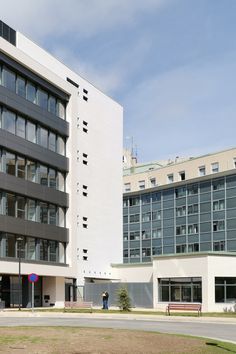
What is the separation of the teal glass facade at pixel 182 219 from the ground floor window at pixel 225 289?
20.2 m

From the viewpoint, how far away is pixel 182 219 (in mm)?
80188

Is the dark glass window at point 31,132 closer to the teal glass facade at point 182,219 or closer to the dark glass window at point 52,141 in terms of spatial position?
the dark glass window at point 52,141

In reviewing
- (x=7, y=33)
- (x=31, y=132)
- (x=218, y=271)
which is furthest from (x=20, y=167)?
(x=218, y=271)

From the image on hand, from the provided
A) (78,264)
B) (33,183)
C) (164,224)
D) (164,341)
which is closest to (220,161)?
(164,224)

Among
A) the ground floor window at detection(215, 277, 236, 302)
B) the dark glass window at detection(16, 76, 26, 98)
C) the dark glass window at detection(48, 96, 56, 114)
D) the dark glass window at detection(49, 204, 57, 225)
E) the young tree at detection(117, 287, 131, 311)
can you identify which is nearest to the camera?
the young tree at detection(117, 287, 131, 311)

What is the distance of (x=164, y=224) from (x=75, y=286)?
2309 cm

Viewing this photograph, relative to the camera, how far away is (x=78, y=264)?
208 feet

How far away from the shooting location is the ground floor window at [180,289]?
170ft

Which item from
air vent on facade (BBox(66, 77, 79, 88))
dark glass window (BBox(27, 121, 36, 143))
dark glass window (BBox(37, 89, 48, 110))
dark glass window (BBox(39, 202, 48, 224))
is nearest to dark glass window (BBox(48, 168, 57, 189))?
dark glass window (BBox(39, 202, 48, 224))

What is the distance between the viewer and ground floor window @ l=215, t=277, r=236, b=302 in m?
51.1

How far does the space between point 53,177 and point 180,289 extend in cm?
1621

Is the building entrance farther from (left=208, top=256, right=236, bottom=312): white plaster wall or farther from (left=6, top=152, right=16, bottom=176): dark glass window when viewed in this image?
(left=208, top=256, right=236, bottom=312): white plaster wall

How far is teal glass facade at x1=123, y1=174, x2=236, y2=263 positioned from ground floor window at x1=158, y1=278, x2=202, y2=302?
19077mm

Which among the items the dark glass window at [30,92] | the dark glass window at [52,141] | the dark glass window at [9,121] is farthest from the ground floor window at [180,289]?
the dark glass window at [30,92]
